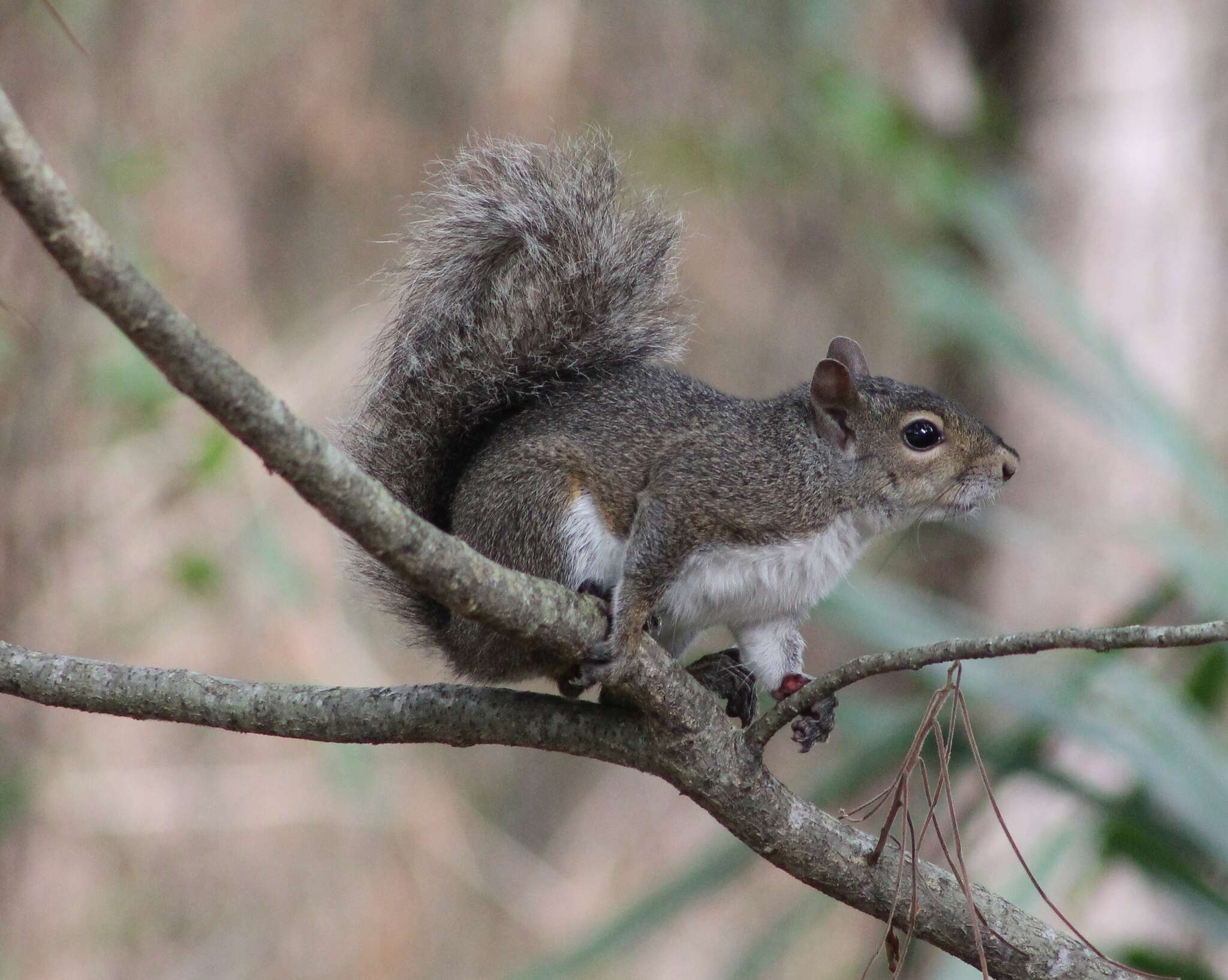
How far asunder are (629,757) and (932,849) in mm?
2366

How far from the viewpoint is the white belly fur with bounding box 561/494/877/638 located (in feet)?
5.61

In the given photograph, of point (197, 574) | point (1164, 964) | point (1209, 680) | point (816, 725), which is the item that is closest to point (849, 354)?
point (816, 725)

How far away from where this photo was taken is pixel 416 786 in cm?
435

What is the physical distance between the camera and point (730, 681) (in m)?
1.81

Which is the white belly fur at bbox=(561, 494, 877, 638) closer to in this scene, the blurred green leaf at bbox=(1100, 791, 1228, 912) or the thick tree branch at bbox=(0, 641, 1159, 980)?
the thick tree branch at bbox=(0, 641, 1159, 980)

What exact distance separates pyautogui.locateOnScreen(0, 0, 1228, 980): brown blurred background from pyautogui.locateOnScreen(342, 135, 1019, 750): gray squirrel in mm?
552

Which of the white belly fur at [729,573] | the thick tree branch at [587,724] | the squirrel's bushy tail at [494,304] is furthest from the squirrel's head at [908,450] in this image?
the thick tree branch at [587,724]

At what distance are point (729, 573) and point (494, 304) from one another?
1.56ft

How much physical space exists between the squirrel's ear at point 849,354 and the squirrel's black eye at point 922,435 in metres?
0.19

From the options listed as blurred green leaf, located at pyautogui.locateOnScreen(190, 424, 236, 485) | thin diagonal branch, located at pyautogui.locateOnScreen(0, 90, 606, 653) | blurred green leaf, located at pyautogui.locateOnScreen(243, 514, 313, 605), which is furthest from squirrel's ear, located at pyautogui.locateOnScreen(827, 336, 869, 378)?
blurred green leaf, located at pyautogui.locateOnScreen(243, 514, 313, 605)

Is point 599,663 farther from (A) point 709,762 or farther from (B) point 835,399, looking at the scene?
(B) point 835,399

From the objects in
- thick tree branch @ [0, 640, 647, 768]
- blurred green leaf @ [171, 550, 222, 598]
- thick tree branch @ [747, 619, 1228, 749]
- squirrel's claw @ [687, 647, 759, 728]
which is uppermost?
A: blurred green leaf @ [171, 550, 222, 598]

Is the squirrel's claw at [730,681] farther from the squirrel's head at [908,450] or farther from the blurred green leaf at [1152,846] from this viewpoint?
the blurred green leaf at [1152,846]

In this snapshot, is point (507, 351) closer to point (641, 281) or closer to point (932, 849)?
point (641, 281)
